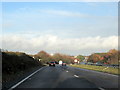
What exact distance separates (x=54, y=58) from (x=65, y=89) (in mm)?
154795

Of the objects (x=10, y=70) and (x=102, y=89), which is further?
(x=10, y=70)

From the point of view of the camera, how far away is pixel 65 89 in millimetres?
12289

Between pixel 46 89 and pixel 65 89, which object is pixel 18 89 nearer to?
pixel 46 89

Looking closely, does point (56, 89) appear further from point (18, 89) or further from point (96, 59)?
point (96, 59)

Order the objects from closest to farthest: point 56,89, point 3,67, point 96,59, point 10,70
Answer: point 56,89, point 3,67, point 10,70, point 96,59

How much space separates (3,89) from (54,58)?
154659 millimetres

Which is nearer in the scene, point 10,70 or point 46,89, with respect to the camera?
point 46,89

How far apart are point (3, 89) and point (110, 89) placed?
17.8 feet

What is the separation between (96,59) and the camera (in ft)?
544

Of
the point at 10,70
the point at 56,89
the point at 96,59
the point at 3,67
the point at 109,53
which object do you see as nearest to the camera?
the point at 56,89

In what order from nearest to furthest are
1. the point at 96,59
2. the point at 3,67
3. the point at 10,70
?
the point at 3,67 < the point at 10,70 < the point at 96,59

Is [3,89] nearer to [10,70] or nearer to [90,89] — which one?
[90,89]

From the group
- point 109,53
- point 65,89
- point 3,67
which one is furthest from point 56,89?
Answer: point 109,53

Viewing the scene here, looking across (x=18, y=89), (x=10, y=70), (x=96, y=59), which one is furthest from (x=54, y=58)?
(x=18, y=89)
